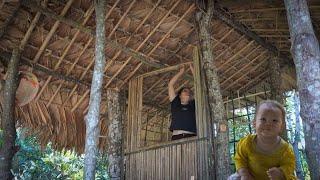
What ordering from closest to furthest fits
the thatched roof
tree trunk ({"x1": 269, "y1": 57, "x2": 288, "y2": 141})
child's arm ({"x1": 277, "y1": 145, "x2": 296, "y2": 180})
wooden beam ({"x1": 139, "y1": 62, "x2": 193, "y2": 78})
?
child's arm ({"x1": 277, "y1": 145, "x2": 296, "y2": 180}) → the thatched roof → wooden beam ({"x1": 139, "y1": 62, "x2": 193, "y2": 78}) → tree trunk ({"x1": 269, "y1": 57, "x2": 288, "y2": 141})

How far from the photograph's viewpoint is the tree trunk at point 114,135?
6.25 meters

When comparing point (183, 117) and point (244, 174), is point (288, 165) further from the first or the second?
point (183, 117)

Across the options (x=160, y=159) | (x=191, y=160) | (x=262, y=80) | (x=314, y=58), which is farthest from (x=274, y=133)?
(x=262, y=80)

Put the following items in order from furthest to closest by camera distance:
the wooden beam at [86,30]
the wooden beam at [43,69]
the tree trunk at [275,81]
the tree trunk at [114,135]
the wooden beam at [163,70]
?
the tree trunk at [275,81], the tree trunk at [114,135], the wooden beam at [163,70], the wooden beam at [43,69], the wooden beam at [86,30]

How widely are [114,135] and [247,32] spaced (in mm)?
3084

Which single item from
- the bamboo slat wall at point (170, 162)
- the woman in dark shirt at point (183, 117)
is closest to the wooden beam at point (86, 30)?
the woman in dark shirt at point (183, 117)

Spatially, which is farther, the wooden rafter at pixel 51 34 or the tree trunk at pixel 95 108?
the wooden rafter at pixel 51 34

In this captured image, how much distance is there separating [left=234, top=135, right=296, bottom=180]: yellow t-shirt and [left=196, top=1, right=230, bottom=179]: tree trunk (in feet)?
9.07

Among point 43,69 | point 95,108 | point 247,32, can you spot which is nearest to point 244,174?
point 95,108

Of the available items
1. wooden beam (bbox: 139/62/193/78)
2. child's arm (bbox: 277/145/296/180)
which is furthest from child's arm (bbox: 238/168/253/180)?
wooden beam (bbox: 139/62/193/78)

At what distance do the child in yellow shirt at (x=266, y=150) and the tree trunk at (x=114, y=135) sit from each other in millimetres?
4393

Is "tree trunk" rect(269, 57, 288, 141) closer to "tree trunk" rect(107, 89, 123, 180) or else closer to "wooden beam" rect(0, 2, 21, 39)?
"tree trunk" rect(107, 89, 123, 180)

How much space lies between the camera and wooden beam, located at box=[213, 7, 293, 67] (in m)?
6.25

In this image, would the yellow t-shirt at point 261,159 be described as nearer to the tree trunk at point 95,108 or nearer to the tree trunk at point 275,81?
the tree trunk at point 95,108
